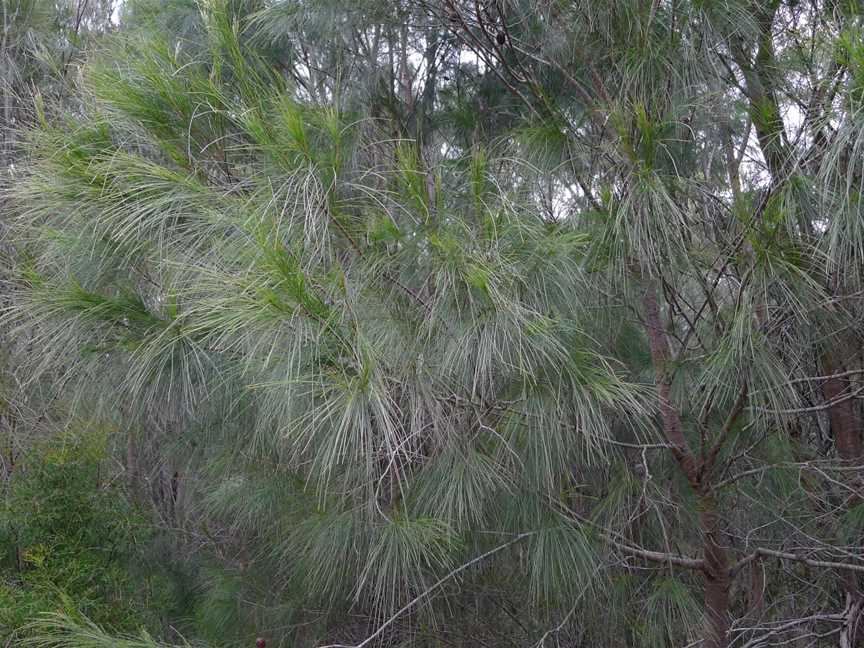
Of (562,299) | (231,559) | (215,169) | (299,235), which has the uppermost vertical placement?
(215,169)

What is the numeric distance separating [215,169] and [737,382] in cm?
139

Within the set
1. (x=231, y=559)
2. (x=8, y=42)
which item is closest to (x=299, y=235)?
(x=231, y=559)

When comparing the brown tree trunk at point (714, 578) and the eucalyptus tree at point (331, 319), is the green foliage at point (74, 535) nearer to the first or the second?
the eucalyptus tree at point (331, 319)

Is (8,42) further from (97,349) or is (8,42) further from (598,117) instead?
(598,117)

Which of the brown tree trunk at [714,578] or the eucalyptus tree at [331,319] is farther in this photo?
the brown tree trunk at [714,578]

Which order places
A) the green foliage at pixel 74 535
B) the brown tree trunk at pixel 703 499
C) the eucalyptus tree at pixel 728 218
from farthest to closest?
the green foliage at pixel 74 535
the brown tree trunk at pixel 703 499
the eucalyptus tree at pixel 728 218

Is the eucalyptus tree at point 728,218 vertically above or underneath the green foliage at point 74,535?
above

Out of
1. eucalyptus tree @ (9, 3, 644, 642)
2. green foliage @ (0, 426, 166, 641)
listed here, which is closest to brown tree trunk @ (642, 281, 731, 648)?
eucalyptus tree @ (9, 3, 644, 642)

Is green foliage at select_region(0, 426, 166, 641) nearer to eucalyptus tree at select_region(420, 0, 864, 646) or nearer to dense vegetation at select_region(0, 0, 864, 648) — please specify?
dense vegetation at select_region(0, 0, 864, 648)

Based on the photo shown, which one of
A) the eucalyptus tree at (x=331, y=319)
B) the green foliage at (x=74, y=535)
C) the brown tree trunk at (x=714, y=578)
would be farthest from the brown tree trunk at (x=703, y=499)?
the green foliage at (x=74, y=535)

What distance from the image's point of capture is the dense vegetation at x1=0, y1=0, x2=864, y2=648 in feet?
6.18

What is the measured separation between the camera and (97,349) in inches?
86.7

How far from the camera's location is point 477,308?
1.83m

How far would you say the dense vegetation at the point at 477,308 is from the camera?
6.18ft
